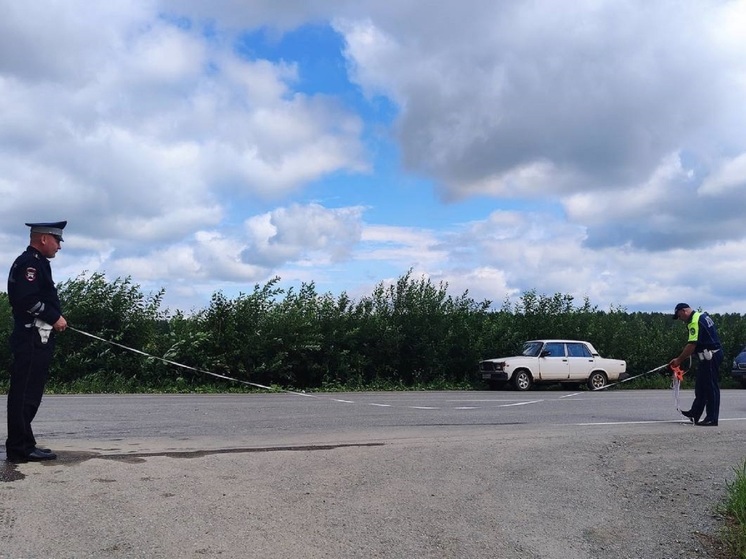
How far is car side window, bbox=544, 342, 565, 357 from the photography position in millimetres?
25156

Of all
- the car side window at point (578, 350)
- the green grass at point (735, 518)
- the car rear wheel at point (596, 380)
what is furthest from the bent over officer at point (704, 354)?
the car rear wheel at point (596, 380)

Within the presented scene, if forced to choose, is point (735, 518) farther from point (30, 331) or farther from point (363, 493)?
point (30, 331)

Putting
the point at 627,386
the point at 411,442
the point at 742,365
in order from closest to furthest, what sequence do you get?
the point at 411,442 → the point at 627,386 → the point at 742,365

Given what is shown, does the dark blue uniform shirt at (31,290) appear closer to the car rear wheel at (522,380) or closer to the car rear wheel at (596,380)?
the car rear wheel at (522,380)

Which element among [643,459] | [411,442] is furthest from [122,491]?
[643,459]

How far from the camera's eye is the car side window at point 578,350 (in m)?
25.5

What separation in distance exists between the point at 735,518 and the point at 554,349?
19.5 meters

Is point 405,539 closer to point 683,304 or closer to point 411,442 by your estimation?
point 411,442

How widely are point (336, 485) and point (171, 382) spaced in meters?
15.7

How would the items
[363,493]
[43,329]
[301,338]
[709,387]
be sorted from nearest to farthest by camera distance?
[363,493] < [43,329] < [709,387] < [301,338]

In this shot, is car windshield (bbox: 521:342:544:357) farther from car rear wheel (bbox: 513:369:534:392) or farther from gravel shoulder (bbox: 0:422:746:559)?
gravel shoulder (bbox: 0:422:746:559)

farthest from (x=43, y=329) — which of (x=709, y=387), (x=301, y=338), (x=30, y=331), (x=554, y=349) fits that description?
(x=554, y=349)

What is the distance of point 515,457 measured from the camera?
8.16m

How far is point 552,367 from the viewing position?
81.8ft
